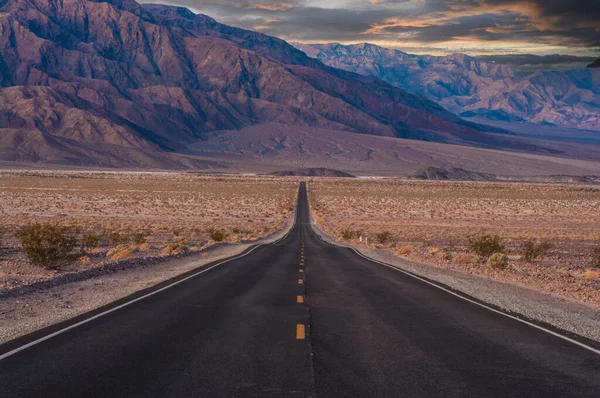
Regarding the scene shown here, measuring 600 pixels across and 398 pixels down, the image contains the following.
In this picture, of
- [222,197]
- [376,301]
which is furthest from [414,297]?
[222,197]

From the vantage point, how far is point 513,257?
104 ft

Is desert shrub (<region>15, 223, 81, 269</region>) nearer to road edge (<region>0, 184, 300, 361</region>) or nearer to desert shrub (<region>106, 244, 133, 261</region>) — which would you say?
desert shrub (<region>106, 244, 133, 261</region>)

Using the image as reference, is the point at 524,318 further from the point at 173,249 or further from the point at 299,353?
the point at 173,249

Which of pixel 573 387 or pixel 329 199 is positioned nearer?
pixel 573 387

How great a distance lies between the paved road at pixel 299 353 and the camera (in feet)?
25.1

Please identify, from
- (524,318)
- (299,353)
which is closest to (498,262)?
(524,318)

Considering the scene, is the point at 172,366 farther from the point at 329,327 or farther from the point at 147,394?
the point at 329,327

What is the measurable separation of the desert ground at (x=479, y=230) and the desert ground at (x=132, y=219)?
7223 mm

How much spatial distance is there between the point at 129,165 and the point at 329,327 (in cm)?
18801

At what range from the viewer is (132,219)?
55938 millimetres

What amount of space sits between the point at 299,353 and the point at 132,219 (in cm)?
4861

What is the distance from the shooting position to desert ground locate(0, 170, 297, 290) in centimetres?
2630

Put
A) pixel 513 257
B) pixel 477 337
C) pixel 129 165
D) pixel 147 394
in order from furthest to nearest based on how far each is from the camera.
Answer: pixel 129 165
pixel 513 257
pixel 477 337
pixel 147 394

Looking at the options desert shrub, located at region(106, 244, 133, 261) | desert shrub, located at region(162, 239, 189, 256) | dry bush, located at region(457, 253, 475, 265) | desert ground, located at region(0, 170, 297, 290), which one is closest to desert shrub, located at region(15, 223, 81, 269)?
desert ground, located at region(0, 170, 297, 290)
